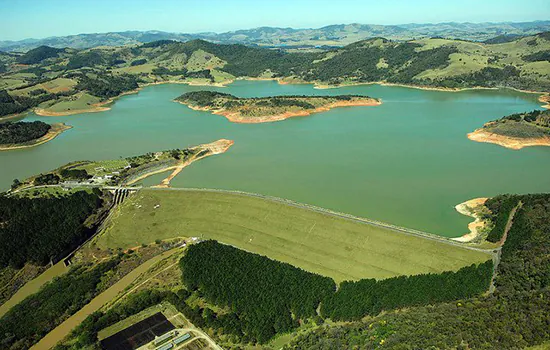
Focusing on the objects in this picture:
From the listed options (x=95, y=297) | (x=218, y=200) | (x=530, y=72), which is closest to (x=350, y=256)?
(x=218, y=200)

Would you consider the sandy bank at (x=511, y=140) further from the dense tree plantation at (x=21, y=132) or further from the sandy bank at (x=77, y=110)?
the sandy bank at (x=77, y=110)

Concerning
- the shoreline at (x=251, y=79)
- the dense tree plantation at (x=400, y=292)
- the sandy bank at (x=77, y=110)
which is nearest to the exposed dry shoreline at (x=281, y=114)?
the sandy bank at (x=77, y=110)

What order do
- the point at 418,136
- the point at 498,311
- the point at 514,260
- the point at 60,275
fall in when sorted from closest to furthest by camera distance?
the point at 498,311, the point at 514,260, the point at 60,275, the point at 418,136

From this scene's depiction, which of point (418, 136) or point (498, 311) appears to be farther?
point (418, 136)

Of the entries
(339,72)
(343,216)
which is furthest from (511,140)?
(339,72)

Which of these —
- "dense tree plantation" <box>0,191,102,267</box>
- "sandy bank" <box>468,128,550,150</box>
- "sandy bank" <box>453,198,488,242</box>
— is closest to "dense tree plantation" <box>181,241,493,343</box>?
"sandy bank" <box>453,198,488,242</box>

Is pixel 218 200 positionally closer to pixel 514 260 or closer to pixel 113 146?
pixel 514 260
